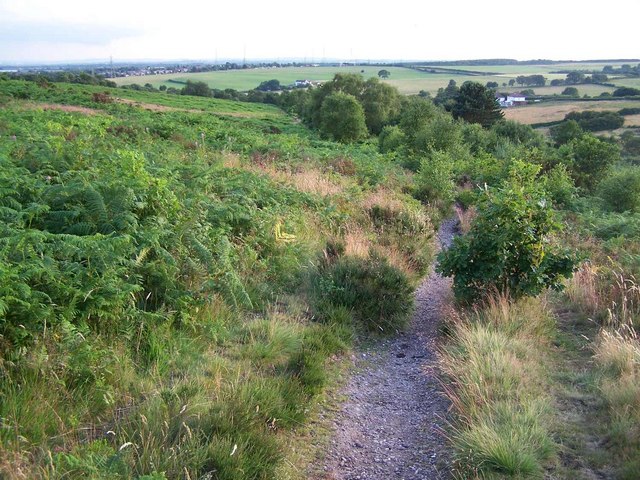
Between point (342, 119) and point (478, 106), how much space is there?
1842cm

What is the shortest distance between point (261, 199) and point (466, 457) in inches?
238

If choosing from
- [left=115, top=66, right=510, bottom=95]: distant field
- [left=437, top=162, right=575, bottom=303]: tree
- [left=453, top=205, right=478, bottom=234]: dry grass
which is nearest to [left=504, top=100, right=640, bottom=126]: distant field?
[left=115, top=66, right=510, bottom=95]: distant field

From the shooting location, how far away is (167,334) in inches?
186

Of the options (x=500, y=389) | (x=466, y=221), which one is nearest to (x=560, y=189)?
(x=466, y=221)

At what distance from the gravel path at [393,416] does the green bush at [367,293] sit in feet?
0.88

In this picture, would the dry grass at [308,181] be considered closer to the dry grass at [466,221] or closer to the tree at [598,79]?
the dry grass at [466,221]

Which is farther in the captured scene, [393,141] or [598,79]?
[598,79]

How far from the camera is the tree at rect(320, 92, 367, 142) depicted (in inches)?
2090

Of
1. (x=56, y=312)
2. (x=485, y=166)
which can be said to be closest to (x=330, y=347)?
(x=56, y=312)

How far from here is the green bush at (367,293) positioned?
636cm

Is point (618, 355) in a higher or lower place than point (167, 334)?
lower

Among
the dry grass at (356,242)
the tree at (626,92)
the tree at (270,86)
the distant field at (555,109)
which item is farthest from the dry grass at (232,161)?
the tree at (270,86)

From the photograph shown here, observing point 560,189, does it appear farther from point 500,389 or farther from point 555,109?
point 555,109

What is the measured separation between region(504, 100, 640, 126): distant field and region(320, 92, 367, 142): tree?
2711cm
